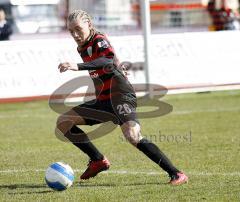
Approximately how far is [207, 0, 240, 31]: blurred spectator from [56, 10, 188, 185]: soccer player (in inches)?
484

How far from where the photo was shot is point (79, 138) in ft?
26.1

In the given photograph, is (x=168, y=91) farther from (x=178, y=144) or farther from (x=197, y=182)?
(x=197, y=182)

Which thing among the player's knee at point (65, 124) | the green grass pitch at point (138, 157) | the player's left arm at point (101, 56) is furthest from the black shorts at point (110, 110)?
the green grass pitch at point (138, 157)

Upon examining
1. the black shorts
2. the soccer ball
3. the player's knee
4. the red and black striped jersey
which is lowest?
the soccer ball

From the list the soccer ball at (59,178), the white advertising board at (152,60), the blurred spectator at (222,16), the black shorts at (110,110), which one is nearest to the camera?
the soccer ball at (59,178)

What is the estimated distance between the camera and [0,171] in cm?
873

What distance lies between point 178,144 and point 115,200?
3965 mm

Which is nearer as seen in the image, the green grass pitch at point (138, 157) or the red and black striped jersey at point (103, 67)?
the green grass pitch at point (138, 157)

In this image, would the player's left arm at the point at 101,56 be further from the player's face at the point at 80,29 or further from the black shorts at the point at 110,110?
the black shorts at the point at 110,110

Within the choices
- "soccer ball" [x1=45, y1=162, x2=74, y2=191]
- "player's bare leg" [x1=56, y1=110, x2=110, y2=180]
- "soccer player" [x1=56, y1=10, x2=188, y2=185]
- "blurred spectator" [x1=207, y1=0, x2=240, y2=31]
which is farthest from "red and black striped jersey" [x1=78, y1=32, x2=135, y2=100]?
"blurred spectator" [x1=207, y1=0, x2=240, y2=31]

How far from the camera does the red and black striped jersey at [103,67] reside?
7.36 metres

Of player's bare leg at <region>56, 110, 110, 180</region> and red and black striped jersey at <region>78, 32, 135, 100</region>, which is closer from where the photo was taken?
red and black striped jersey at <region>78, 32, 135, 100</region>

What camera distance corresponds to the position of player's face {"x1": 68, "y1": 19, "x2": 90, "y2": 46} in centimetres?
740

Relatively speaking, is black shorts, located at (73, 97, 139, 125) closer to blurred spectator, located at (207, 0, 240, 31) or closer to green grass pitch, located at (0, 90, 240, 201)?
green grass pitch, located at (0, 90, 240, 201)
